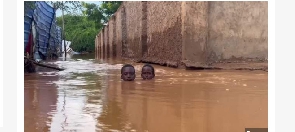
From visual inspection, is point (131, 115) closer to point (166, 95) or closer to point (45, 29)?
point (166, 95)

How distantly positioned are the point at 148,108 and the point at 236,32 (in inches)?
176

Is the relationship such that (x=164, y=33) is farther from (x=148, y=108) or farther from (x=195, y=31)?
(x=148, y=108)

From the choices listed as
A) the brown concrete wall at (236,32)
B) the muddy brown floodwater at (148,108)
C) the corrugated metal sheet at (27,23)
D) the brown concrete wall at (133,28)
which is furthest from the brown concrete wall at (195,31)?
the brown concrete wall at (133,28)

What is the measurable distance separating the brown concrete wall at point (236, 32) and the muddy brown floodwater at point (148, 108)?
Answer: 2.56 metres

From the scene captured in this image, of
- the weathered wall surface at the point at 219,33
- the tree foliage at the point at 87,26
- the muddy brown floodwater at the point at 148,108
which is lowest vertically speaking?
the muddy brown floodwater at the point at 148,108

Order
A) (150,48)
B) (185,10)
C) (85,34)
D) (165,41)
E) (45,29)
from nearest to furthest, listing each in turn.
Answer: (185,10) → (165,41) → (150,48) → (45,29) → (85,34)

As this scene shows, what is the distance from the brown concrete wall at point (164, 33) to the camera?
733 centimetres

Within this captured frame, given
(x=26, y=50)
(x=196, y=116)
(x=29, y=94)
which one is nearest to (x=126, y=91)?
(x=29, y=94)

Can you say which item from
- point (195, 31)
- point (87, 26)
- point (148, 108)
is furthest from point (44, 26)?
point (87, 26)

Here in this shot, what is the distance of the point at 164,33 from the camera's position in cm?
829

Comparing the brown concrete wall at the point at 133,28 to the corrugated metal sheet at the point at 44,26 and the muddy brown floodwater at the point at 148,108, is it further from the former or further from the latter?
the muddy brown floodwater at the point at 148,108

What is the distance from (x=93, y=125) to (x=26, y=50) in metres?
7.01

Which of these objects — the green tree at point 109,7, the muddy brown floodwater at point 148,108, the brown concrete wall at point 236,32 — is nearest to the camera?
the muddy brown floodwater at point 148,108

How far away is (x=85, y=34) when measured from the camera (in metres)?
41.5
